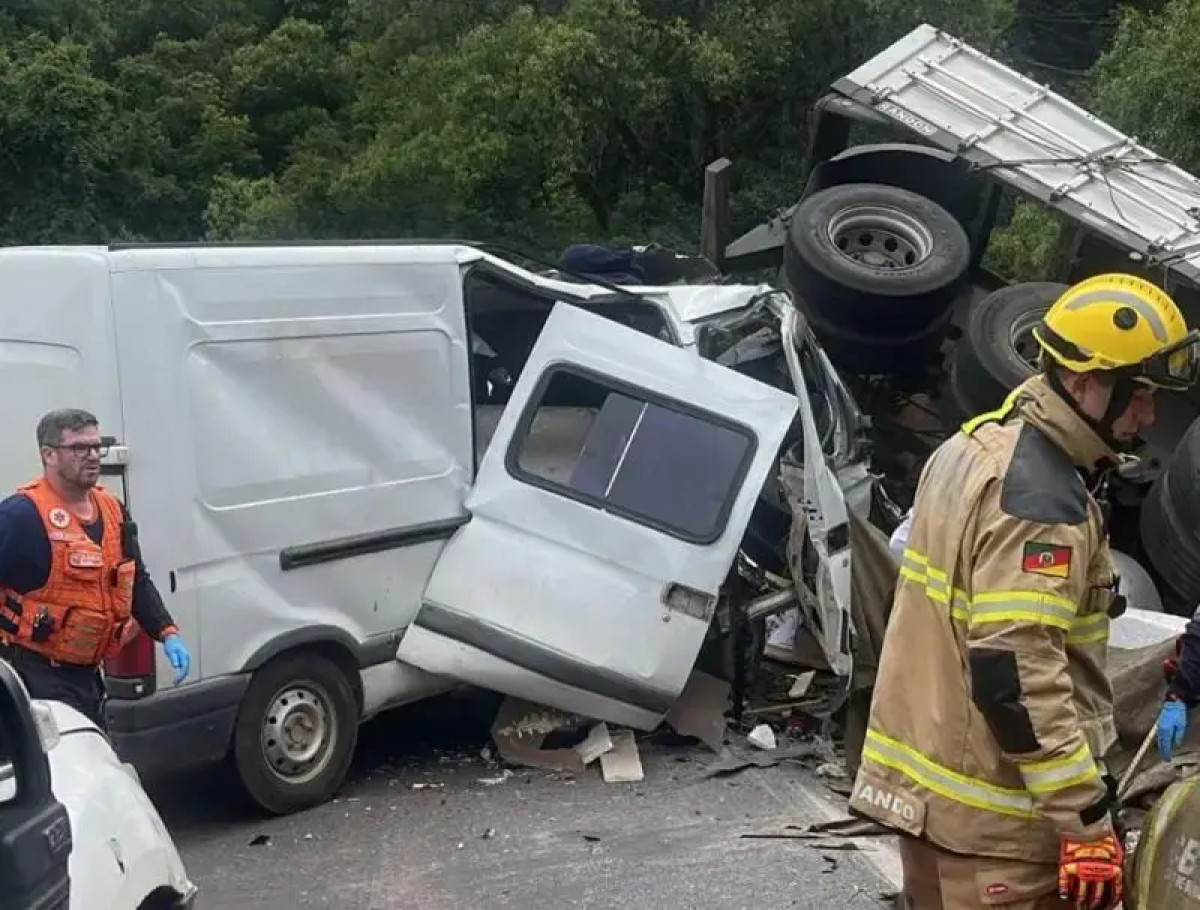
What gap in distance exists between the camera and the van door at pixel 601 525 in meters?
5.98

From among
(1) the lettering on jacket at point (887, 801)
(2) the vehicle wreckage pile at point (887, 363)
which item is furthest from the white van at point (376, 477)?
Answer: (1) the lettering on jacket at point (887, 801)

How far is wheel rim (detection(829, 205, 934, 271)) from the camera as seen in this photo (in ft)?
Answer: 30.1

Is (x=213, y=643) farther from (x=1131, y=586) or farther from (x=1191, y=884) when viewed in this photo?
(x=1131, y=586)

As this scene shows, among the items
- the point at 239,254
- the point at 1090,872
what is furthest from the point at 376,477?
the point at 1090,872

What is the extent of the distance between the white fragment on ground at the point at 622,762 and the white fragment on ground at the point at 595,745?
2cm

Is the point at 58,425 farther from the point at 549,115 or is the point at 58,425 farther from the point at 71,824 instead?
the point at 549,115

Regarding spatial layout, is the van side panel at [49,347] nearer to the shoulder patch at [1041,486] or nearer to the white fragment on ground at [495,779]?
the white fragment on ground at [495,779]

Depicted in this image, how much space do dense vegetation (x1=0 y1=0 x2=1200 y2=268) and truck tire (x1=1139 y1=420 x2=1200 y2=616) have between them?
475 cm

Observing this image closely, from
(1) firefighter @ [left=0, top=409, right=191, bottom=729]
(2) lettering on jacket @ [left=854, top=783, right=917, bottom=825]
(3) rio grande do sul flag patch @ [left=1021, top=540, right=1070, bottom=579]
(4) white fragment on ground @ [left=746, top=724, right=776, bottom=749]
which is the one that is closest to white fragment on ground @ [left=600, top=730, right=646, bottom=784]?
(4) white fragment on ground @ [left=746, top=724, right=776, bottom=749]

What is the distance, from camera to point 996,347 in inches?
337

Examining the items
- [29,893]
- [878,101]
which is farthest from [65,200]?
[29,893]

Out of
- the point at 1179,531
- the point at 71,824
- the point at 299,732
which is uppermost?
the point at 71,824

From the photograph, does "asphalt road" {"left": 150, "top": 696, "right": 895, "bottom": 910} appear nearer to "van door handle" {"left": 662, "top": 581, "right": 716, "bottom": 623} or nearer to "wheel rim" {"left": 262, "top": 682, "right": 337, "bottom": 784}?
"wheel rim" {"left": 262, "top": 682, "right": 337, "bottom": 784}

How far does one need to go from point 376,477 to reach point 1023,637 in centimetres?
370
